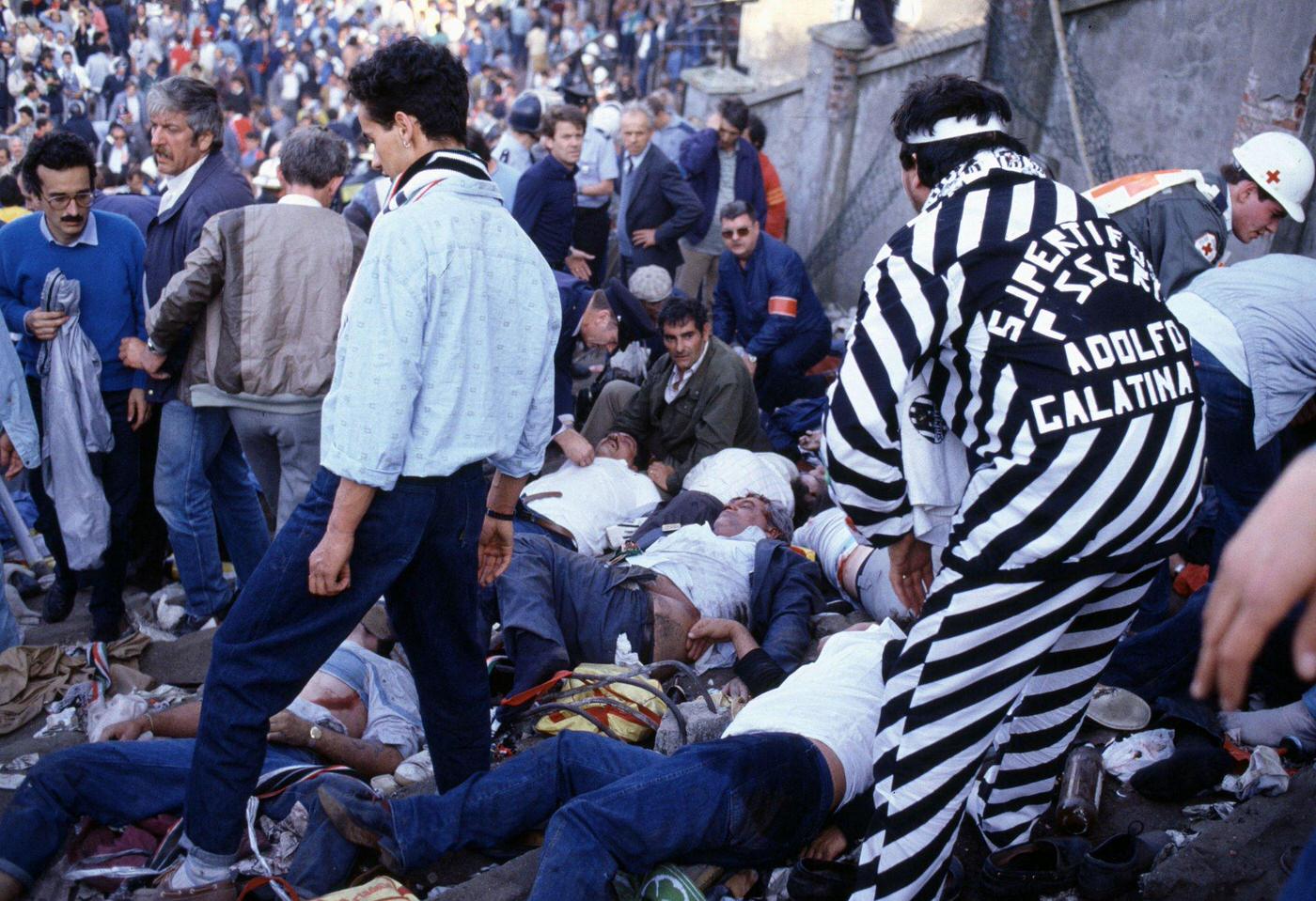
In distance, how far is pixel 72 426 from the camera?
16.8 ft

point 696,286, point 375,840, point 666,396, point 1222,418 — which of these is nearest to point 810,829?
point 375,840

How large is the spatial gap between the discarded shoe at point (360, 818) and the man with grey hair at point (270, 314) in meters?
1.98

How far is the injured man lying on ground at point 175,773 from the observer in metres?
3.24

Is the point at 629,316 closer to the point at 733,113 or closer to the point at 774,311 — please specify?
the point at 774,311

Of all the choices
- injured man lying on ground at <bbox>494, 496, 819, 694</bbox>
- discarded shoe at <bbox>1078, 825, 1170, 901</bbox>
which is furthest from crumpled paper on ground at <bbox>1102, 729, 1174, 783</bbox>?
injured man lying on ground at <bbox>494, 496, 819, 694</bbox>

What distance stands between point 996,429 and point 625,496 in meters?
3.61

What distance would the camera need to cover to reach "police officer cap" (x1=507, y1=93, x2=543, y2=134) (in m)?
9.49

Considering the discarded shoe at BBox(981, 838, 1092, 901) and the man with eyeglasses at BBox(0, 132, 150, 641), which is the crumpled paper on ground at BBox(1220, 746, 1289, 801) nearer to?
the discarded shoe at BBox(981, 838, 1092, 901)

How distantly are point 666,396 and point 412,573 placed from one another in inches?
146

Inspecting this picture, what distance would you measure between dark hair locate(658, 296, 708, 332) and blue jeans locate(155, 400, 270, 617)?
2.38 metres

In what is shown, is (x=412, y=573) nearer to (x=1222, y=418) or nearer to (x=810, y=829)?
(x=810, y=829)

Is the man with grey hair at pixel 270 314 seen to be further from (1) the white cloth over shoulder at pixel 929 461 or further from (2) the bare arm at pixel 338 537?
(1) the white cloth over shoulder at pixel 929 461

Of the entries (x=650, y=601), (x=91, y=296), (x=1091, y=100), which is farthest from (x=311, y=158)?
(x=1091, y=100)

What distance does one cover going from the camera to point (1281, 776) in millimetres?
3678
